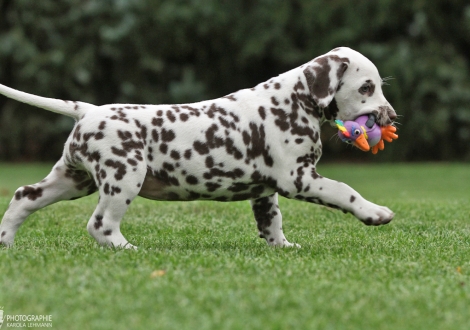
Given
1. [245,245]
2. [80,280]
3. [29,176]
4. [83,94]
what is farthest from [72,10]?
[80,280]

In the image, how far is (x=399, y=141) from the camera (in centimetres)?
2072

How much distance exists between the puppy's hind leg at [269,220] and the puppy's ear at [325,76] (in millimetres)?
918

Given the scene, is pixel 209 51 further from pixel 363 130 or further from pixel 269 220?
pixel 363 130

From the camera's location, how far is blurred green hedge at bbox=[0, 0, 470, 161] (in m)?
20.5

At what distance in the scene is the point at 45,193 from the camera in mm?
5590

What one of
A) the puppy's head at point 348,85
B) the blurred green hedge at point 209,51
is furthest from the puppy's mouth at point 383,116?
the blurred green hedge at point 209,51

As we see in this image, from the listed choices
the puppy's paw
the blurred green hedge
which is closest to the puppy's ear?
the puppy's paw

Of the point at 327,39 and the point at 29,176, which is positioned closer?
the point at 29,176

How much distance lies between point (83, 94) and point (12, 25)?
2956 mm

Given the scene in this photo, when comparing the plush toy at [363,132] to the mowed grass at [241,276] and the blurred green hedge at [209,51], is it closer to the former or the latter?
the mowed grass at [241,276]

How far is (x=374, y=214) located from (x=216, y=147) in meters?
1.20

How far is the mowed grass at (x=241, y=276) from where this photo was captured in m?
3.60

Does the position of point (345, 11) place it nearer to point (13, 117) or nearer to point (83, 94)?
point (83, 94)

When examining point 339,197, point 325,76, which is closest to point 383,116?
point 325,76
